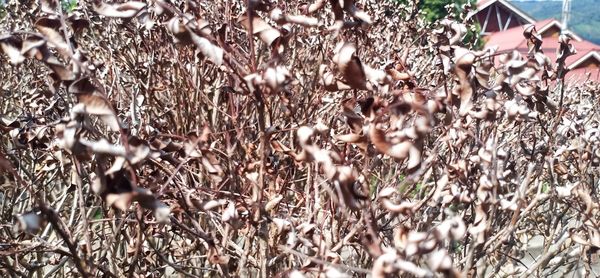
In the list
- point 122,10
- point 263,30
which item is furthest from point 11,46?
point 263,30

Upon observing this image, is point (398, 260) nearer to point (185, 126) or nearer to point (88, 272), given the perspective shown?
point (88, 272)

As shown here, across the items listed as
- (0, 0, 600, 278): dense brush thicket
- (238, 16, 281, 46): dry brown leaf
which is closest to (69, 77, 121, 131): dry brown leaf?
(0, 0, 600, 278): dense brush thicket

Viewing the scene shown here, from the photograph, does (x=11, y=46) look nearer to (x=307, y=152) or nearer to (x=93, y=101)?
(x=93, y=101)

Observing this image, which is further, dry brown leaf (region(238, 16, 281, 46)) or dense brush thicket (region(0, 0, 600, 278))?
dry brown leaf (region(238, 16, 281, 46))

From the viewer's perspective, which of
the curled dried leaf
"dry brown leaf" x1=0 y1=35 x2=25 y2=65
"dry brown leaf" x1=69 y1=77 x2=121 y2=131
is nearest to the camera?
"dry brown leaf" x1=69 y1=77 x2=121 y2=131

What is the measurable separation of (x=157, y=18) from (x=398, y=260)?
2.32m

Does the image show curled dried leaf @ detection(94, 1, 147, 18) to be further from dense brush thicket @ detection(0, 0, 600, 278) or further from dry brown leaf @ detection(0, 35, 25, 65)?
dry brown leaf @ detection(0, 35, 25, 65)

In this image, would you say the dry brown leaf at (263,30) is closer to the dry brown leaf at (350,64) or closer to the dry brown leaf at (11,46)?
the dry brown leaf at (350,64)

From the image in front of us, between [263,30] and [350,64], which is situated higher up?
[263,30]

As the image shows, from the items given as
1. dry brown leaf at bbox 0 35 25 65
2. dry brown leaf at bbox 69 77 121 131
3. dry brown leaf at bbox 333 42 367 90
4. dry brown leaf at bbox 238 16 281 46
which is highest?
dry brown leaf at bbox 238 16 281 46

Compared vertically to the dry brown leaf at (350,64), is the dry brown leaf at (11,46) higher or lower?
higher

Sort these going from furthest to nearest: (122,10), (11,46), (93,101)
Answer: (122,10)
(11,46)
(93,101)

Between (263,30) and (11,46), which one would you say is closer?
(11,46)

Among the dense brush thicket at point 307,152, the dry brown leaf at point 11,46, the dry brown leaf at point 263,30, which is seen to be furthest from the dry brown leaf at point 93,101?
the dry brown leaf at point 263,30
